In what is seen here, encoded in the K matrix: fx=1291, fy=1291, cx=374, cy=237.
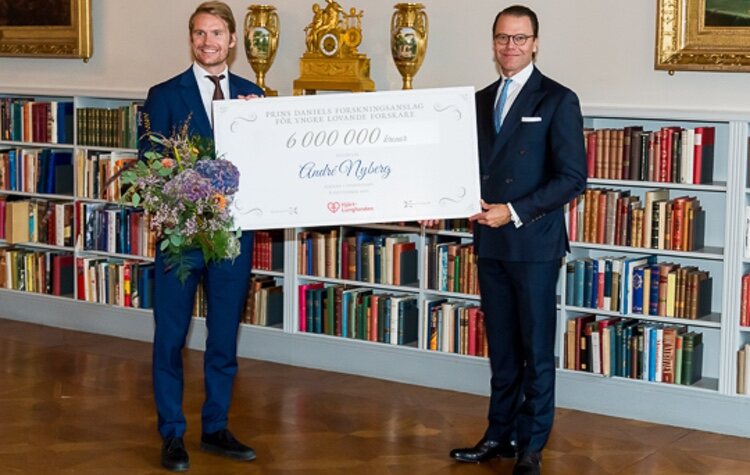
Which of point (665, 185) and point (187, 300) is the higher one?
point (665, 185)

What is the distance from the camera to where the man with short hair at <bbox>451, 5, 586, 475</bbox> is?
5.25m

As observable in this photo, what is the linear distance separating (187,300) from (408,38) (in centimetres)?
230

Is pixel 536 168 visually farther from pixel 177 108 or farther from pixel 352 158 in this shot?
pixel 177 108

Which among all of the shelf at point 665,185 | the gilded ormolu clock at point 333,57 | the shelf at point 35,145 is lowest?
the shelf at point 665,185

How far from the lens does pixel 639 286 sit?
660 centimetres

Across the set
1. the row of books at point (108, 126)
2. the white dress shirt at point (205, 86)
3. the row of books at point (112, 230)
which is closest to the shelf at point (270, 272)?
the row of books at point (112, 230)

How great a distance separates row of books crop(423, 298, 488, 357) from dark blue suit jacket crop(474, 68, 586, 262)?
1669mm

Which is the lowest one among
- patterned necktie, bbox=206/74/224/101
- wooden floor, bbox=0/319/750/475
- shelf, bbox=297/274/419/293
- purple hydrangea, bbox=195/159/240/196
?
wooden floor, bbox=0/319/750/475

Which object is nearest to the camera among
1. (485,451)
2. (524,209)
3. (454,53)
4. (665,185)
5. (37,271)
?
(524,209)

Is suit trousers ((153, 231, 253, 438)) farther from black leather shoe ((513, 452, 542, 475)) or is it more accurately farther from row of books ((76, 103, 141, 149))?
row of books ((76, 103, 141, 149))

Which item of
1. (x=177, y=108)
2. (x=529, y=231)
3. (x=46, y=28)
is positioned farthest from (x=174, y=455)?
(x=46, y=28)

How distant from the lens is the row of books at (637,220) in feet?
21.4

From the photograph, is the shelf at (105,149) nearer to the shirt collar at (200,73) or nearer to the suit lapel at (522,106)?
the shirt collar at (200,73)

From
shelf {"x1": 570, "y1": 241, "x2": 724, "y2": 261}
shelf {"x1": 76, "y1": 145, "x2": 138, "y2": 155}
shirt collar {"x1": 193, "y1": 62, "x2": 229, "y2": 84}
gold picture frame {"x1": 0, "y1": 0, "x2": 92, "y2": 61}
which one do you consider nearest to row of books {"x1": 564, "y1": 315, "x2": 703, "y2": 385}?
shelf {"x1": 570, "y1": 241, "x2": 724, "y2": 261}
